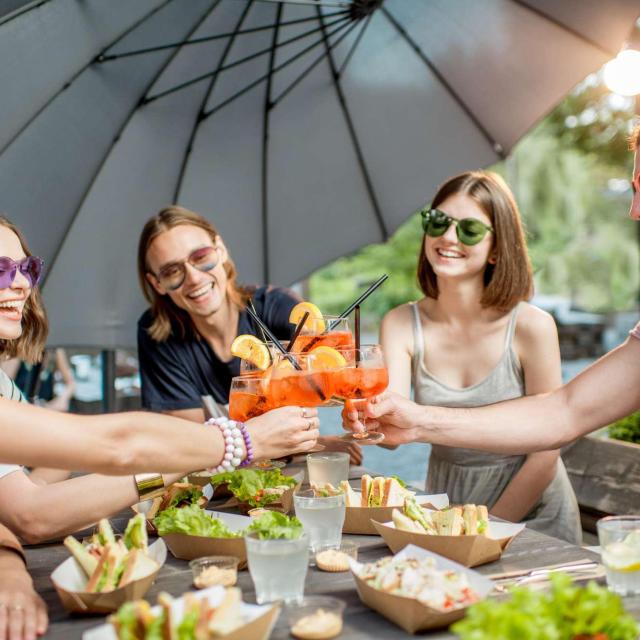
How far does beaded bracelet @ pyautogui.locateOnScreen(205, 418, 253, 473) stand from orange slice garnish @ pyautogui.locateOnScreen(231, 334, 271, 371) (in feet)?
1.03

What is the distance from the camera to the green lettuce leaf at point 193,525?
6.13 ft

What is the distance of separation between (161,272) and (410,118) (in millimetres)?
1721

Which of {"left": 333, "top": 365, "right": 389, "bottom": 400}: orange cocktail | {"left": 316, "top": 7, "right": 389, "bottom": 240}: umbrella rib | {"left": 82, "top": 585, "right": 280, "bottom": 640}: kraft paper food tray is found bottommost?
{"left": 82, "top": 585, "right": 280, "bottom": 640}: kraft paper food tray

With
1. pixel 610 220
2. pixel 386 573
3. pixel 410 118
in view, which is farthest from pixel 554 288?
pixel 386 573

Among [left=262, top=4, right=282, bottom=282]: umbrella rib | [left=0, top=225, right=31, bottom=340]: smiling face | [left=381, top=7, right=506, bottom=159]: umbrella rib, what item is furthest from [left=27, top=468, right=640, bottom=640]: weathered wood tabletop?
[left=381, top=7, right=506, bottom=159]: umbrella rib

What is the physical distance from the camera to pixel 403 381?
10.8 feet

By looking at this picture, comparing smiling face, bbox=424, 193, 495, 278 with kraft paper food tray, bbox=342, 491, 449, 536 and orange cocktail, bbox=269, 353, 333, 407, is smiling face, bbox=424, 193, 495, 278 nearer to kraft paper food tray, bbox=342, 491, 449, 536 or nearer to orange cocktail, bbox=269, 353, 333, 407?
orange cocktail, bbox=269, 353, 333, 407

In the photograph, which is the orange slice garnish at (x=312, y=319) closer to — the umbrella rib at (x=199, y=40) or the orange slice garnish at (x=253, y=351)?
the orange slice garnish at (x=253, y=351)

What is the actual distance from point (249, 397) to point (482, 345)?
57.7 inches

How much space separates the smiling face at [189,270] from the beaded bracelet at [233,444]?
145 centimetres

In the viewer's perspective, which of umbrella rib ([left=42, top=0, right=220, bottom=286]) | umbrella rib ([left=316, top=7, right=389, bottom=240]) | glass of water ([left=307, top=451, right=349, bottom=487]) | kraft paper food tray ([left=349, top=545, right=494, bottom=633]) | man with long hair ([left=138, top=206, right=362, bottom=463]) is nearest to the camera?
kraft paper food tray ([left=349, top=545, right=494, bottom=633])

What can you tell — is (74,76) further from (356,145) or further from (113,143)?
(356,145)

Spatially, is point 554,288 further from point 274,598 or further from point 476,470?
point 274,598

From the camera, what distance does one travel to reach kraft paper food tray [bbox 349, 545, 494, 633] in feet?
4.75
